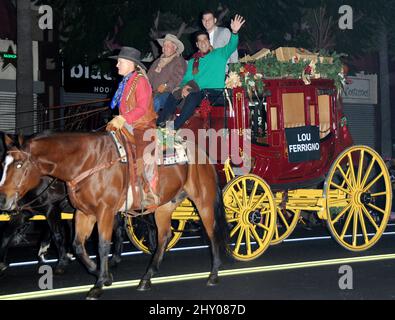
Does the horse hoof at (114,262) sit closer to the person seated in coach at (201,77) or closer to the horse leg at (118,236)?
the horse leg at (118,236)

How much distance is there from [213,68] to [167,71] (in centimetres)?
87

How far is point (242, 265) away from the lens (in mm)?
10258

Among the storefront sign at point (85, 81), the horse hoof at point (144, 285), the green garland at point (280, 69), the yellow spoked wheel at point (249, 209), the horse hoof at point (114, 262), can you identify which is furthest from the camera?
the storefront sign at point (85, 81)

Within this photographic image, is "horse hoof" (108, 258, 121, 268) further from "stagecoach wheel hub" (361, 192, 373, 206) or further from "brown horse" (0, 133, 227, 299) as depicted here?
"stagecoach wheel hub" (361, 192, 373, 206)

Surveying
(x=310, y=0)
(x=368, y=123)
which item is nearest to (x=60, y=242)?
(x=310, y=0)

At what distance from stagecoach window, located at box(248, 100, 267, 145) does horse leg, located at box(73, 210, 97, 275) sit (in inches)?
135

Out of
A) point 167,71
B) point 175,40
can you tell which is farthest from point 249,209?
point 175,40

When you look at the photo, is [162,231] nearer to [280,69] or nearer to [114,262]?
[114,262]

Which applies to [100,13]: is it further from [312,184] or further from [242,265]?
[242,265]

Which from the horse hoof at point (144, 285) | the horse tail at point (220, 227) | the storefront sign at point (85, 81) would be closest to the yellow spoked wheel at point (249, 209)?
the horse tail at point (220, 227)

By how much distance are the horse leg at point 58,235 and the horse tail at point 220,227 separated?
2.02 metres

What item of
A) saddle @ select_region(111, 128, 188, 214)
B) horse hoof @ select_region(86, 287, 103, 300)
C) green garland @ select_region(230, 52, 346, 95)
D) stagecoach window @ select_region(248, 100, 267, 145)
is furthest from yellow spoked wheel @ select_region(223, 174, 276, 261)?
horse hoof @ select_region(86, 287, 103, 300)

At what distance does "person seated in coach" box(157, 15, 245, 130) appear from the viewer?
10.3 meters

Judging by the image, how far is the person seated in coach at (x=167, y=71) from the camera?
1006 cm
